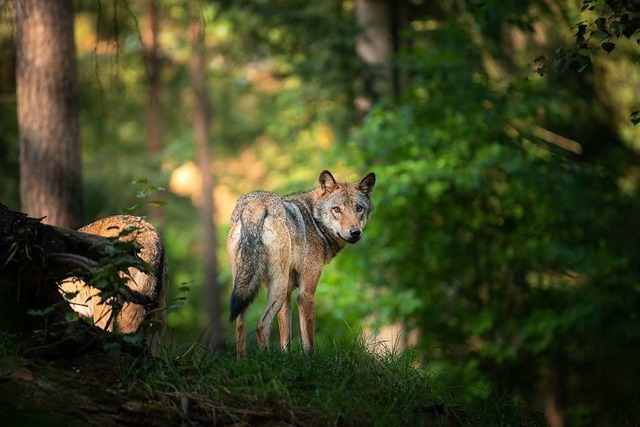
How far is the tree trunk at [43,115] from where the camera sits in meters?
9.03

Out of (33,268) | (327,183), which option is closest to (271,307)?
(327,183)

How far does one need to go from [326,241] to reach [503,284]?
9.93 m

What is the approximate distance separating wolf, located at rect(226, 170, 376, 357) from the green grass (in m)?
0.74

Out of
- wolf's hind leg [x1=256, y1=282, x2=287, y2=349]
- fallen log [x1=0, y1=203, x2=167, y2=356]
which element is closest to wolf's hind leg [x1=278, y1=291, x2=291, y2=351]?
wolf's hind leg [x1=256, y1=282, x2=287, y2=349]

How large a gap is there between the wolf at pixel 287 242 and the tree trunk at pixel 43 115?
2.44 m

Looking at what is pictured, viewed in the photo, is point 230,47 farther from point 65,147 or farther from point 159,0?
point 65,147

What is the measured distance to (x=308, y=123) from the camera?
61.2 ft

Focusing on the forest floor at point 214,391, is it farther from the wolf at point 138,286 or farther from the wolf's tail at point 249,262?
the wolf at point 138,286

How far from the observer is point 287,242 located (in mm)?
7621

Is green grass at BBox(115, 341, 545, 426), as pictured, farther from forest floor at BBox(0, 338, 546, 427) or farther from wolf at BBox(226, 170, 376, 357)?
wolf at BBox(226, 170, 376, 357)

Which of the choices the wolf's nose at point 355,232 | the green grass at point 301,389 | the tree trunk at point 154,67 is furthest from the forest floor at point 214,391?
the tree trunk at point 154,67

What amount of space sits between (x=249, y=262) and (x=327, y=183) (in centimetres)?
191

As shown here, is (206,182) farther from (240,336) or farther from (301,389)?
(301,389)

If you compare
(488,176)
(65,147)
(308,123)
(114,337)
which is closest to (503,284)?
(488,176)
